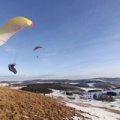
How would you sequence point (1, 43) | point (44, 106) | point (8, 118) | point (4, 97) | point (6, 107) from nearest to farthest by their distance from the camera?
point (1, 43) < point (8, 118) < point (6, 107) < point (4, 97) < point (44, 106)

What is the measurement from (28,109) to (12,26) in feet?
33.1

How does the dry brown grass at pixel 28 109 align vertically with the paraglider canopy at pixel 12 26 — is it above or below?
below

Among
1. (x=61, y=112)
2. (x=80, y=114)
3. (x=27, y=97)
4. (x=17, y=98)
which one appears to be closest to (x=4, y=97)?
(x=17, y=98)

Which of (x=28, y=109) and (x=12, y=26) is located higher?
(x=12, y=26)

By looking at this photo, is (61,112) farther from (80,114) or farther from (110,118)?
(110,118)

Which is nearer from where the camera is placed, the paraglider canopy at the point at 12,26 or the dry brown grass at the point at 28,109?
the paraglider canopy at the point at 12,26

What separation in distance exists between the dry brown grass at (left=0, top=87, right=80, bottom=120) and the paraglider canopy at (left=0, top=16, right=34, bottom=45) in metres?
7.37

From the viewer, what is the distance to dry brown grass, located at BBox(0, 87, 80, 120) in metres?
20.9

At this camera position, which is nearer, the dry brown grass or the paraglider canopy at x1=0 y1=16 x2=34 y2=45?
the paraglider canopy at x1=0 y1=16 x2=34 y2=45

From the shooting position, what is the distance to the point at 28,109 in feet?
76.6

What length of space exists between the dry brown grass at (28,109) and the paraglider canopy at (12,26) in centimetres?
737

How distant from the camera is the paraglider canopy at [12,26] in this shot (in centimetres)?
1666

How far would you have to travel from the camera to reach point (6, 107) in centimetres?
2175

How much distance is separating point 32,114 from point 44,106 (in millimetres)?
3940
